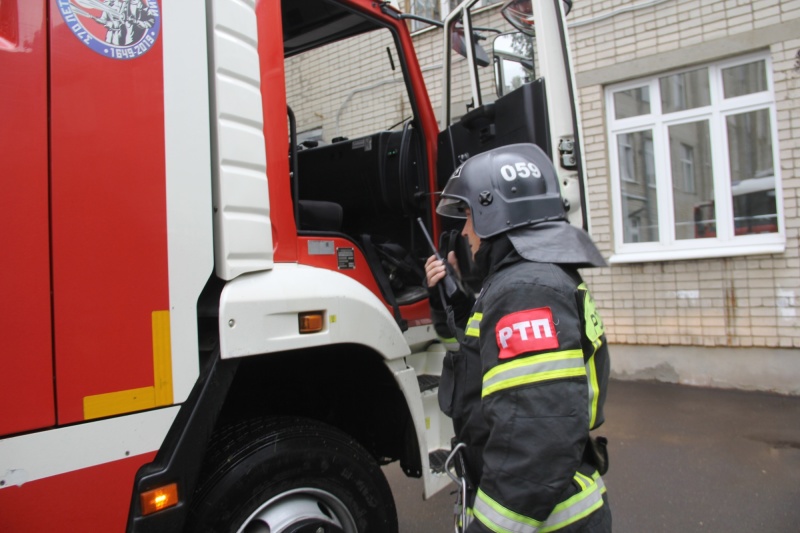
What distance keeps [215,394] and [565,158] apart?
5.53ft

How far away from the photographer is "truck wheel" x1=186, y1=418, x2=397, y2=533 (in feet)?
5.61

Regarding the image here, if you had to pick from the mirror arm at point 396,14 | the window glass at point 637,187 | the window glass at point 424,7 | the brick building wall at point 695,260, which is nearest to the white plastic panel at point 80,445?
the mirror arm at point 396,14

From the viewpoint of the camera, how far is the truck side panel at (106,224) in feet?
4.46

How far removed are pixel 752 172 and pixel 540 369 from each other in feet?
18.1

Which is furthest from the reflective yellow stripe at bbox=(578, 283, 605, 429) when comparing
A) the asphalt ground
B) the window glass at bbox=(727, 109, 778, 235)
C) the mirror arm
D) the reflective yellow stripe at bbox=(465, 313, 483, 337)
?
the window glass at bbox=(727, 109, 778, 235)

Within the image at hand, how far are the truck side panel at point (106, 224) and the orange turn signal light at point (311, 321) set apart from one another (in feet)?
1.55

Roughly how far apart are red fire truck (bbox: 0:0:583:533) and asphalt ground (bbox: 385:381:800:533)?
1624 mm

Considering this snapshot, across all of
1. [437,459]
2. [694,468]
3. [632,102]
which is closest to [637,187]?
[632,102]

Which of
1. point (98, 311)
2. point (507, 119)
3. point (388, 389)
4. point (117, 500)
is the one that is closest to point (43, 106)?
point (98, 311)

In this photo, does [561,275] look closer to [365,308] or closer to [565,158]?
[365,308]

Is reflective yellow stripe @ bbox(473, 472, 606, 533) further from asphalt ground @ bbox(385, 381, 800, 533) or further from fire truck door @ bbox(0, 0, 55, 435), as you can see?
asphalt ground @ bbox(385, 381, 800, 533)

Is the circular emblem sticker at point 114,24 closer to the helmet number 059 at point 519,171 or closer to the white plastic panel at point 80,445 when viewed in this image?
the white plastic panel at point 80,445

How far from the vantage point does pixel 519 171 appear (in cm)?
171

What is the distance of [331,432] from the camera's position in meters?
2.02
